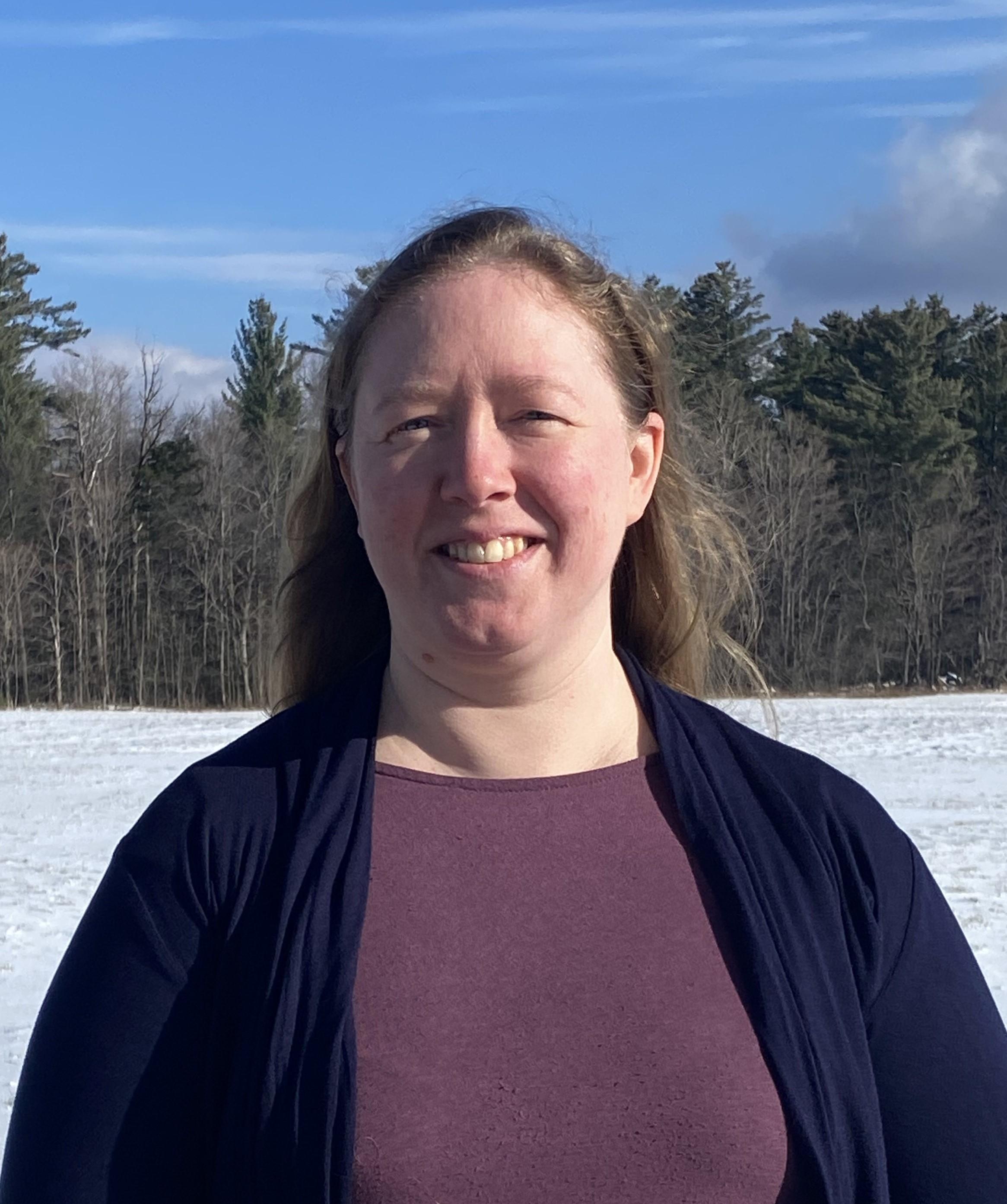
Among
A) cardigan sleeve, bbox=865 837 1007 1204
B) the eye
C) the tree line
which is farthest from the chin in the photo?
the tree line

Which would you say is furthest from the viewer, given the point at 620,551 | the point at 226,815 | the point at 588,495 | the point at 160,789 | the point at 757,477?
the point at 757,477

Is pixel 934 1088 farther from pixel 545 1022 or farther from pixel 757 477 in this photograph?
pixel 757 477

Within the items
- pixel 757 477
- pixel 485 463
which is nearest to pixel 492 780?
pixel 485 463

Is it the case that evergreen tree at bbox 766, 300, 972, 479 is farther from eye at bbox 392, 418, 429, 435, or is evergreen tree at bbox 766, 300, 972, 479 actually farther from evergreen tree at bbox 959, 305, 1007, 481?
eye at bbox 392, 418, 429, 435

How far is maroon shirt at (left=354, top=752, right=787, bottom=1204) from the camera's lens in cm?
169

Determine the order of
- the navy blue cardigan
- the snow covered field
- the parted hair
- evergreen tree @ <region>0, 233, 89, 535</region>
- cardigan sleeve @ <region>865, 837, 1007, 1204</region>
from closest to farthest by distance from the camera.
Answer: the navy blue cardigan < cardigan sleeve @ <region>865, 837, 1007, 1204</region> < the parted hair < the snow covered field < evergreen tree @ <region>0, 233, 89, 535</region>

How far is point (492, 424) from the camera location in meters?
1.87

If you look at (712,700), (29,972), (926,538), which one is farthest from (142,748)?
(926,538)

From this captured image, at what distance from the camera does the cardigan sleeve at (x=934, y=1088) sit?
5.96 feet

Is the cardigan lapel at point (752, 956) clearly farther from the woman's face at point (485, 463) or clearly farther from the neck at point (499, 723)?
the woman's face at point (485, 463)

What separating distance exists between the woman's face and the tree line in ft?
140

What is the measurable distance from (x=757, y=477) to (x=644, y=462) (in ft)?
139

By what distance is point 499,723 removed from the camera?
1972 millimetres

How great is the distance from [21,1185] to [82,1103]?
123 millimetres
